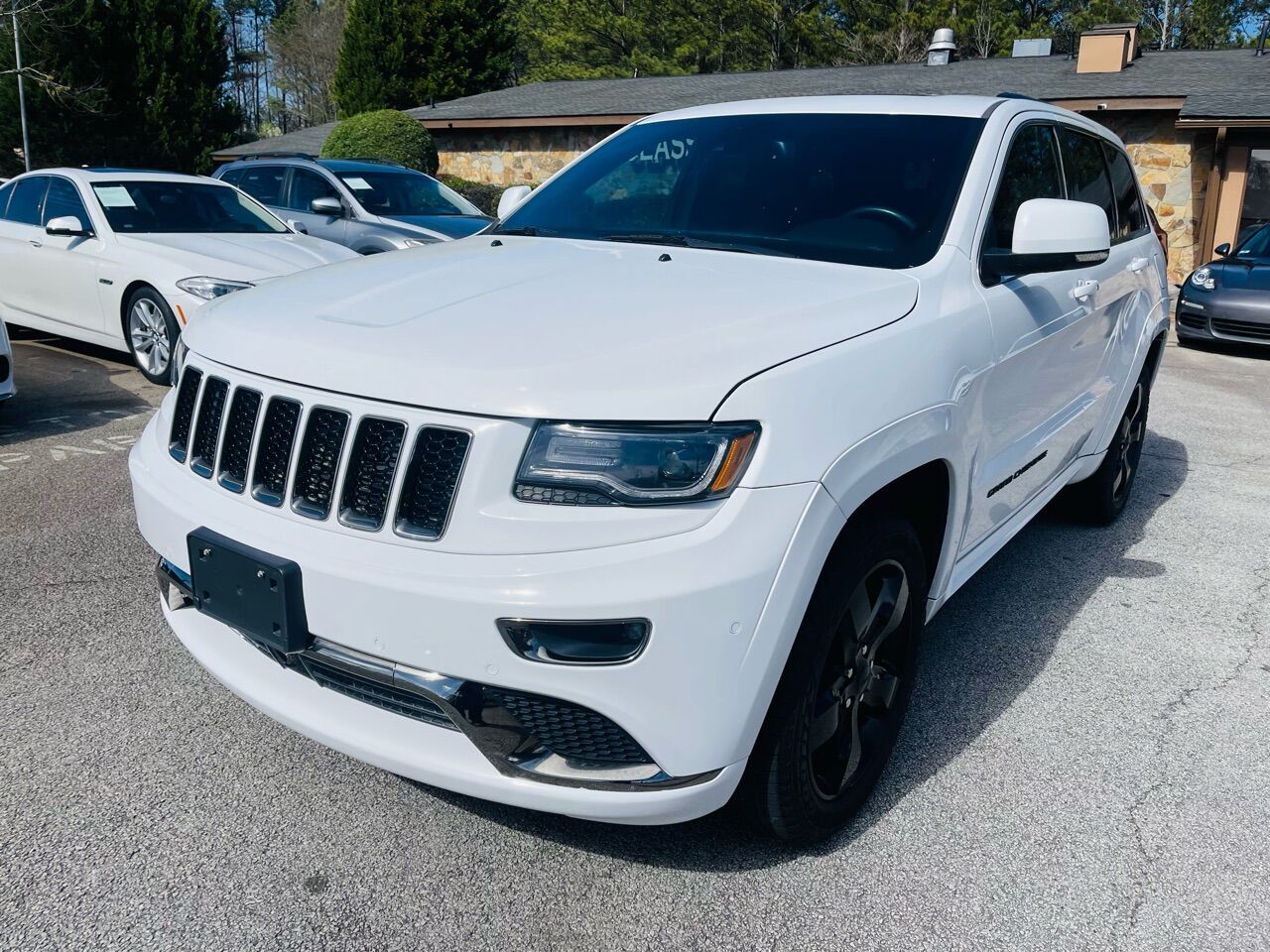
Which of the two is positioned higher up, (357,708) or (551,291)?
(551,291)

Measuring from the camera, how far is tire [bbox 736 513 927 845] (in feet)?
7.27

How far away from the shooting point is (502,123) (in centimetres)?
2367

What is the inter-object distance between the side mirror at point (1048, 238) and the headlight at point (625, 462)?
1.35 m

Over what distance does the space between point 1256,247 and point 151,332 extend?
11297 mm

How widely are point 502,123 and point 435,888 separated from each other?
23155mm

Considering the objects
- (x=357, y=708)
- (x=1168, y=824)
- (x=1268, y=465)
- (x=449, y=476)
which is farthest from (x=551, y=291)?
(x=1268, y=465)

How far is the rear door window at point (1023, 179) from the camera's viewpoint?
10.4ft

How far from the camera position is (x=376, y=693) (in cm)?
219

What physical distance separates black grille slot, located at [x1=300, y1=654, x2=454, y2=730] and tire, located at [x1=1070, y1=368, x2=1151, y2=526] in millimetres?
3567

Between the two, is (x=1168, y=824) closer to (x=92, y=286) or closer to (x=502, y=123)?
(x=92, y=286)

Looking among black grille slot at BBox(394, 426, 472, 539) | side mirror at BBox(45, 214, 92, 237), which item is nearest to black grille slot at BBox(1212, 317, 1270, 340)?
side mirror at BBox(45, 214, 92, 237)

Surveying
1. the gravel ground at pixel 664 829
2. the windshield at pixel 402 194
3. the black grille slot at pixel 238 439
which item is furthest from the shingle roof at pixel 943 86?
the black grille slot at pixel 238 439

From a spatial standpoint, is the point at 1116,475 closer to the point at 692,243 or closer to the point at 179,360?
the point at 692,243

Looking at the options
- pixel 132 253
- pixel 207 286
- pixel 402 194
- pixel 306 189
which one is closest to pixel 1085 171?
pixel 207 286
